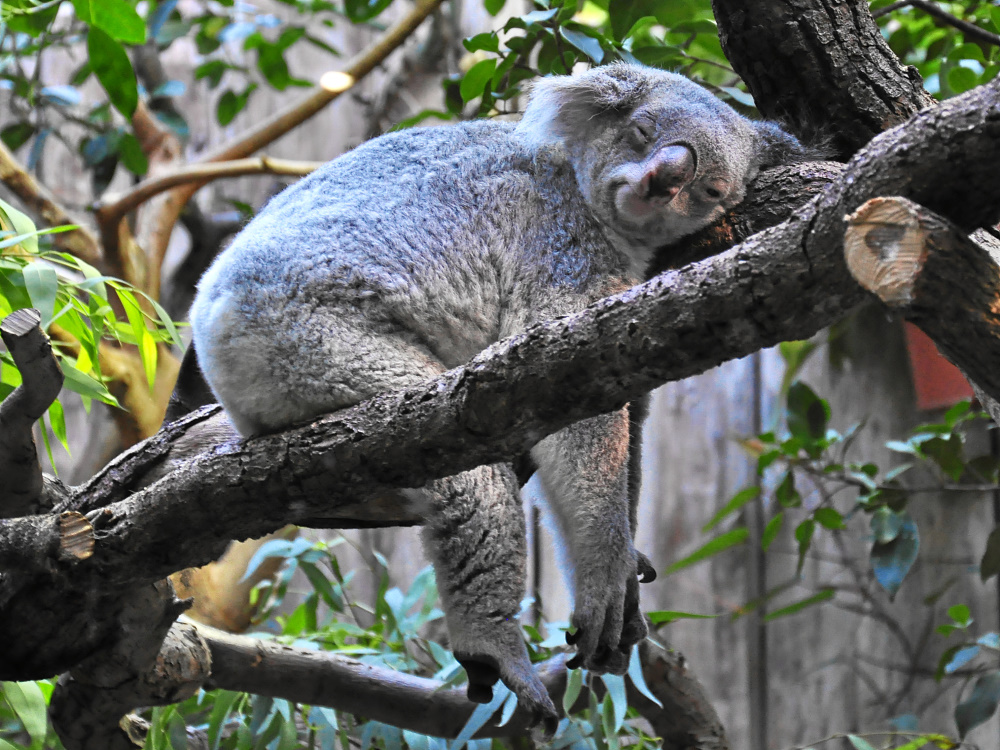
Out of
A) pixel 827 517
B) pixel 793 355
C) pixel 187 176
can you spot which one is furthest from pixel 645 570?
pixel 187 176

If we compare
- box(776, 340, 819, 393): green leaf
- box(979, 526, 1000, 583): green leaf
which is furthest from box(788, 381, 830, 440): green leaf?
box(979, 526, 1000, 583): green leaf

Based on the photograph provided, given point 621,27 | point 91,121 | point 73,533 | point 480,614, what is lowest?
point 480,614

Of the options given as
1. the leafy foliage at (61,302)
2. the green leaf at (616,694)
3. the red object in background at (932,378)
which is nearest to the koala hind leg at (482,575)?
the green leaf at (616,694)

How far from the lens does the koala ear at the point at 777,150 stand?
6.27 feet

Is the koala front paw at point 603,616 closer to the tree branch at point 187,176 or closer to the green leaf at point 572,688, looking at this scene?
the green leaf at point 572,688

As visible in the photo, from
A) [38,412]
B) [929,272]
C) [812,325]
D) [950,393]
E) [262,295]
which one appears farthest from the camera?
[950,393]

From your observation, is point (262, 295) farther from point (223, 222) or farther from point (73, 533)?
point (223, 222)

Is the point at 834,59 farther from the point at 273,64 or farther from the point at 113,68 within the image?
the point at 273,64

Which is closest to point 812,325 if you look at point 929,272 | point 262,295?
point 929,272

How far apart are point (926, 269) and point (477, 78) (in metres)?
1.62

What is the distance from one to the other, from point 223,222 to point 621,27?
2765mm

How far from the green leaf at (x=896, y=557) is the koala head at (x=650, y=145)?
4.17 ft

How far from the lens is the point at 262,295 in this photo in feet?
5.64

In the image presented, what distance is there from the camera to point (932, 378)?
3.52 metres
